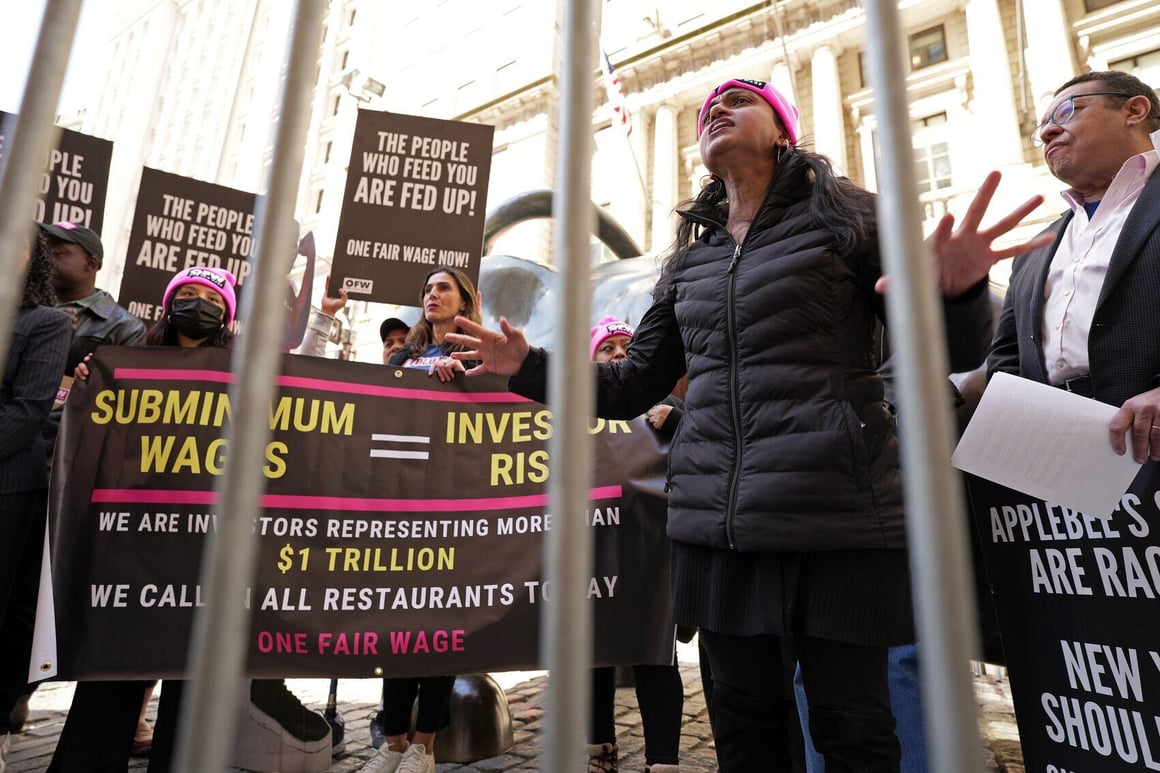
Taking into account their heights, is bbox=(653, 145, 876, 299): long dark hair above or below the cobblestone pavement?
above

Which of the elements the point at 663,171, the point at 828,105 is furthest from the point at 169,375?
the point at 663,171

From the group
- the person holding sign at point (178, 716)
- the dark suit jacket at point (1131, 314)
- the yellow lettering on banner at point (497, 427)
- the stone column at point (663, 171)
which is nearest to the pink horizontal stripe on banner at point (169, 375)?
the person holding sign at point (178, 716)

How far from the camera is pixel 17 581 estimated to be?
2664 millimetres

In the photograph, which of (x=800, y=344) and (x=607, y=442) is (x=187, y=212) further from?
(x=800, y=344)

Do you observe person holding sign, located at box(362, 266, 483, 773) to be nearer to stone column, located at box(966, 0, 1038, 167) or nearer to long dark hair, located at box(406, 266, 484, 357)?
long dark hair, located at box(406, 266, 484, 357)

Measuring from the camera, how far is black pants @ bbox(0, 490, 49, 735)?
237cm

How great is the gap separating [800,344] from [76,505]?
7.91ft

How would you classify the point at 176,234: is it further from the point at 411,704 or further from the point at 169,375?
the point at 411,704

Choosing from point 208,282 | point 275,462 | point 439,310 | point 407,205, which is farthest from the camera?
point 407,205

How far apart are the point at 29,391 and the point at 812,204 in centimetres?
251

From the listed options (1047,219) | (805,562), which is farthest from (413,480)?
(1047,219)

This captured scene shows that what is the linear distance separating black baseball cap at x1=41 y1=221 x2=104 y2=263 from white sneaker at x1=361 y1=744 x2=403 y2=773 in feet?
8.72

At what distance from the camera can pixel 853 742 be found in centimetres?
138

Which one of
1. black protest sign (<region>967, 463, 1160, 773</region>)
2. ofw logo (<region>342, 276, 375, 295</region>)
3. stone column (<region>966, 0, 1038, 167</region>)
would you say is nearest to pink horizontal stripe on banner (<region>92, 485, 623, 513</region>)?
black protest sign (<region>967, 463, 1160, 773</region>)
